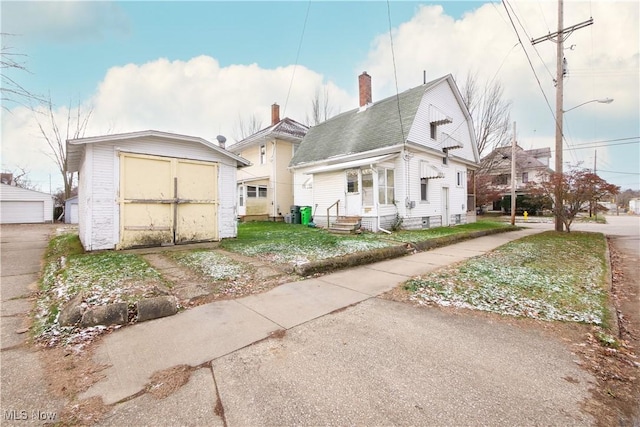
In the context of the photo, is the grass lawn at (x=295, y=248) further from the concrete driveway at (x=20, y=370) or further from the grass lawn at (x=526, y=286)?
the concrete driveway at (x=20, y=370)

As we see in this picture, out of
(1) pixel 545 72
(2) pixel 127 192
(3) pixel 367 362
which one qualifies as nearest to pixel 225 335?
(3) pixel 367 362

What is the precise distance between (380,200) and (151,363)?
422 inches

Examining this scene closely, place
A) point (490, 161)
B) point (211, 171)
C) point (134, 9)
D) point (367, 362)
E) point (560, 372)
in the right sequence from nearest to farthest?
point (560, 372), point (367, 362), point (134, 9), point (211, 171), point (490, 161)

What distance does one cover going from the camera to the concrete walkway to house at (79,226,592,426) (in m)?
1.87

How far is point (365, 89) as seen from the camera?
1728 cm

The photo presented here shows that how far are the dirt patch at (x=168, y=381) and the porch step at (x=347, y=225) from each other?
9442 mm

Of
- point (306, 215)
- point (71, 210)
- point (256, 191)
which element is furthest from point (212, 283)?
point (71, 210)

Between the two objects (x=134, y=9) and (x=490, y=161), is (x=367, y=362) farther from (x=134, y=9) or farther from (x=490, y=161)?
(x=490, y=161)

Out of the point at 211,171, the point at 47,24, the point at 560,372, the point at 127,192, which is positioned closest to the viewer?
the point at 560,372

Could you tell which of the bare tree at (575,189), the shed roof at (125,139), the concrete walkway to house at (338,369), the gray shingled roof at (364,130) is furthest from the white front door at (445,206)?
the concrete walkway to house at (338,369)

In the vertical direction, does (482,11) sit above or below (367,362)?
above

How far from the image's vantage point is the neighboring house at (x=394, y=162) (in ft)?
40.4

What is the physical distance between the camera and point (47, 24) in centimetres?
618

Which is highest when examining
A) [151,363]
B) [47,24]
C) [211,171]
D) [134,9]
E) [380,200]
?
[134,9]
